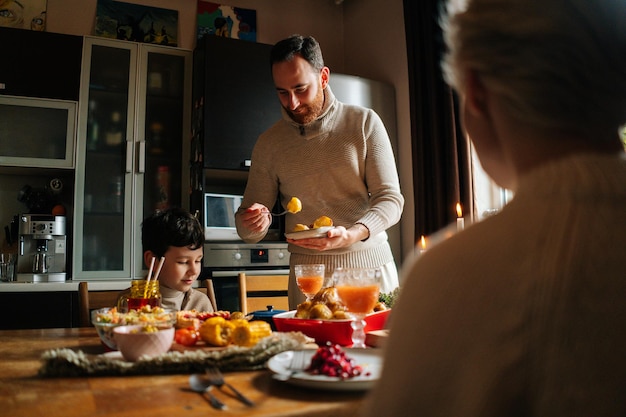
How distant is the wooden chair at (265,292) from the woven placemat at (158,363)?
84.1 inches

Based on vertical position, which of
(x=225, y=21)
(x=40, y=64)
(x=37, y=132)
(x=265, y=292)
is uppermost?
(x=225, y=21)

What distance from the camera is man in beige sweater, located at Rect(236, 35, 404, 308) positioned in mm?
1761

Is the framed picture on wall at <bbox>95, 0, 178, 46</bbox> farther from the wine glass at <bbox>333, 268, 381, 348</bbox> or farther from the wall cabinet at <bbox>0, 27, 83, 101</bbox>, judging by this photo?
the wine glass at <bbox>333, 268, 381, 348</bbox>

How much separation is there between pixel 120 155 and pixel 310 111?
182 cm

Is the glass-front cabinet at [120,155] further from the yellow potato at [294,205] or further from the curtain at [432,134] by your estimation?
the yellow potato at [294,205]

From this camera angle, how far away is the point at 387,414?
440mm

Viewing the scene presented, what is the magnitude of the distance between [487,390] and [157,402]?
1.42ft

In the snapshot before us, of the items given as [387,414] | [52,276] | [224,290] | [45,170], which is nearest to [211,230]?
[224,290]

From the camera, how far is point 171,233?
1.91 metres

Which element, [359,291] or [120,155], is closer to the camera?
[359,291]

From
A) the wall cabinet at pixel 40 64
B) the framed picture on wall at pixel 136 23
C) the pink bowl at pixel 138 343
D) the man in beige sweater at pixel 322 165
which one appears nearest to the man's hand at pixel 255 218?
the man in beige sweater at pixel 322 165

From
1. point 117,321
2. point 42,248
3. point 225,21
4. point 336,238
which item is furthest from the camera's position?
point 225,21

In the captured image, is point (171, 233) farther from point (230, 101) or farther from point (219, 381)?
point (230, 101)

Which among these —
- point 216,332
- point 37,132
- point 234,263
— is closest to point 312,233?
point 216,332
